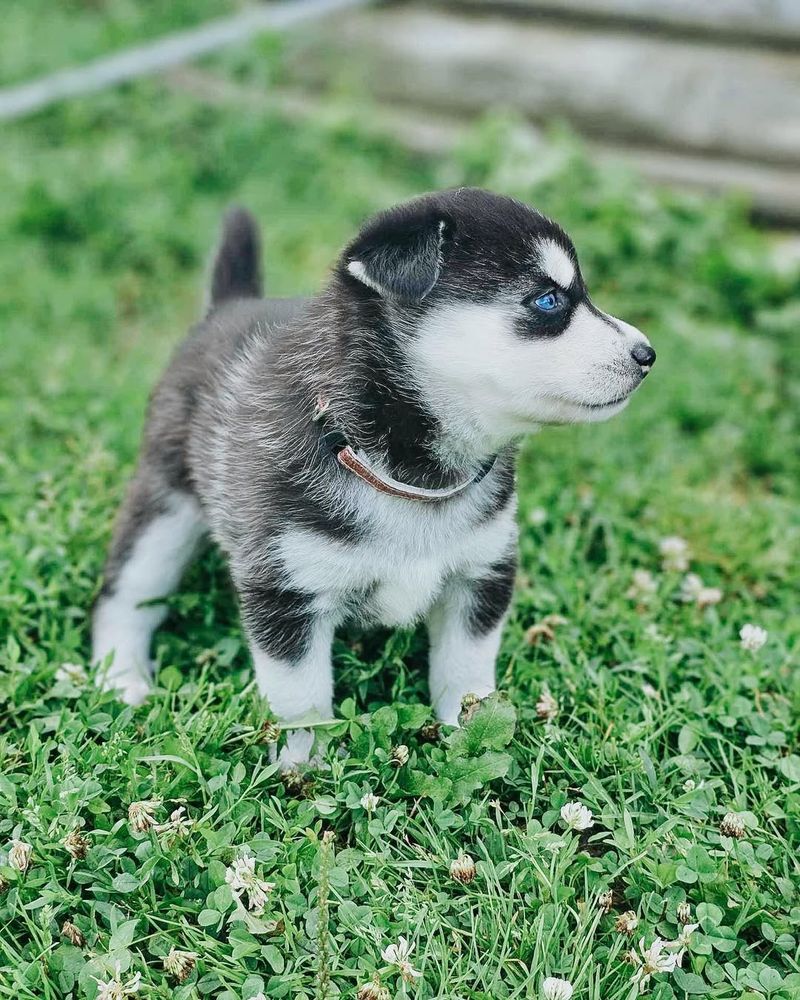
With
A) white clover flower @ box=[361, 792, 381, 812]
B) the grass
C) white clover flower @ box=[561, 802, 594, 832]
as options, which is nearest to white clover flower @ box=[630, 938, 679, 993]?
the grass

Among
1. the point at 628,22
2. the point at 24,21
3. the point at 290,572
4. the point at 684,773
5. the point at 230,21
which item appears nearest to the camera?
the point at 290,572

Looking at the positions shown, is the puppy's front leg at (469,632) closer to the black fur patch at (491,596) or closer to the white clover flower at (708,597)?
the black fur patch at (491,596)

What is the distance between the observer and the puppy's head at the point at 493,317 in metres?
2.65

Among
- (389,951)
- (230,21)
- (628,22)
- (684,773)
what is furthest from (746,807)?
(230,21)

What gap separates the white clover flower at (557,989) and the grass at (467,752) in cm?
9

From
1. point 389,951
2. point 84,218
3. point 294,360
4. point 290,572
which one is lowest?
point 84,218

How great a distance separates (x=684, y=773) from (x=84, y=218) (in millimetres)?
5059

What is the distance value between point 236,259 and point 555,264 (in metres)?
1.54

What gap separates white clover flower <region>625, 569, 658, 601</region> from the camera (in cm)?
→ 374

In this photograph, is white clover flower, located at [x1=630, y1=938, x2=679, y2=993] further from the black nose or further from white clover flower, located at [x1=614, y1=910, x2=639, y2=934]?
the black nose

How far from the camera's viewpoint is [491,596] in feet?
10.1

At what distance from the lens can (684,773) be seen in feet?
9.95

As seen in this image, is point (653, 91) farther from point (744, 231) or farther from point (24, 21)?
point (24, 21)

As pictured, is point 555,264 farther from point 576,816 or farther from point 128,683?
point 128,683
